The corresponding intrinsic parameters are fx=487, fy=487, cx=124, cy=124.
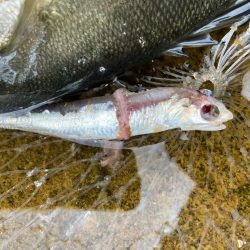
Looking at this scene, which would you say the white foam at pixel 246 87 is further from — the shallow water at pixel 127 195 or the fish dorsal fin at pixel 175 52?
the fish dorsal fin at pixel 175 52

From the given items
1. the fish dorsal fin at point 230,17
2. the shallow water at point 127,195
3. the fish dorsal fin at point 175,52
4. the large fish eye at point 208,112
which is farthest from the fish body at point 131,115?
the fish dorsal fin at point 230,17

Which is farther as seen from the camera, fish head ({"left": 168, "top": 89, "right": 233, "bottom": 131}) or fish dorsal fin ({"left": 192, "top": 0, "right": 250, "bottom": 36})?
fish dorsal fin ({"left": 192, "top": 0, "right": 250, "bottom": 36})

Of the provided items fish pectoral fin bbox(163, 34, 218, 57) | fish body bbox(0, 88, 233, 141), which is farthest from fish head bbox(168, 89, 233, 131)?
fish pectoral fin bbox(163, 34, 218, 57)

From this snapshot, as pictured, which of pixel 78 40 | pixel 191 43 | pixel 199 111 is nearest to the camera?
pixel 78 40

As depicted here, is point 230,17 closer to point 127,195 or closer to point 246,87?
point 246,87

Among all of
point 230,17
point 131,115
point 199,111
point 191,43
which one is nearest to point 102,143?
point 131,115

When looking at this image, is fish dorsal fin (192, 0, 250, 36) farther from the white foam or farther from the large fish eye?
the large fish eye

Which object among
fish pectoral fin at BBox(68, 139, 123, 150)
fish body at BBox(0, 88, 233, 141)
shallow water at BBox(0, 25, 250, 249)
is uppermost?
fish body at BBox(0, 88, 233, 141)
